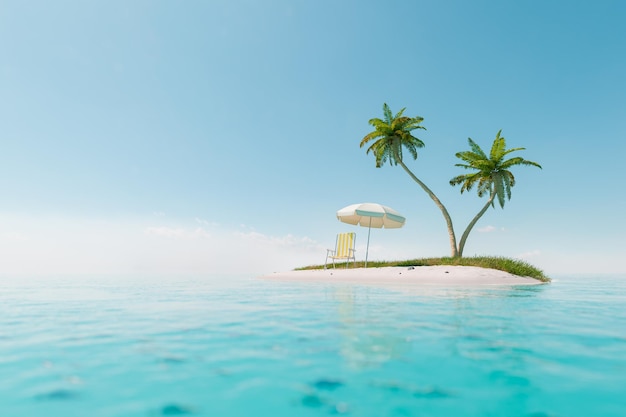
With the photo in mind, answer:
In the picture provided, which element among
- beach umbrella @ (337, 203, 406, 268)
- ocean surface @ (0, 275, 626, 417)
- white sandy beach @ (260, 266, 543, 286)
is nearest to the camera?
ocean surface @ (0, 275, 626, 417)

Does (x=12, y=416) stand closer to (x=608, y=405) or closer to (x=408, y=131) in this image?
(x=608, y=405)

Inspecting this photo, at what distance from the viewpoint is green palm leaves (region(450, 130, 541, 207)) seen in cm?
2335

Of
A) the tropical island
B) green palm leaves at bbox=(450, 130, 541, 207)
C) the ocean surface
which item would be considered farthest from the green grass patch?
the ocean surface

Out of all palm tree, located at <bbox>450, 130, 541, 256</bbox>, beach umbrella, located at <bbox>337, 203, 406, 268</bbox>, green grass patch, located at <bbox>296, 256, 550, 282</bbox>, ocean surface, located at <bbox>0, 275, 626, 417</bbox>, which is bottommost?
ocean surface, located at <bbox>0, 275, 626, 417</bbox>

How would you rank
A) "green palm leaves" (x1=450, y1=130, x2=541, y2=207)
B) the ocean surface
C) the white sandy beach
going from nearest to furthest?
the ocean surface → the white sandy beach → "green palm leaves" (x1=450, y1=130, x2=541, y2=207)

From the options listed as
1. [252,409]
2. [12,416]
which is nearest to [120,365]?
[12,416]

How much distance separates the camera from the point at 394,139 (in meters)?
26.1

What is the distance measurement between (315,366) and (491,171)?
78.9 feet

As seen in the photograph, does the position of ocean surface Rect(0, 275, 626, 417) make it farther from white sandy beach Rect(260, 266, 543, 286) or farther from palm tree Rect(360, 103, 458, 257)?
palm tree Rect(360, 103, 458, 257)

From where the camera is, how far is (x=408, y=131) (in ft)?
85.4

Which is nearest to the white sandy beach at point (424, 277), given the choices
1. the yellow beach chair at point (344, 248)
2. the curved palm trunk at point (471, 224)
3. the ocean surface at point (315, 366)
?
the yellow beach chair at point (344, 248)

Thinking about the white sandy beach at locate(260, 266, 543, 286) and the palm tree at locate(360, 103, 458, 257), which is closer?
the white sandy beach at locate(260, 266, 543, 286)

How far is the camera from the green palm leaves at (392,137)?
25.6m

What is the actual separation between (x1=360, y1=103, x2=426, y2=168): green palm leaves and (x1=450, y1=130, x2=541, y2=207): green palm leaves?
3.44m
